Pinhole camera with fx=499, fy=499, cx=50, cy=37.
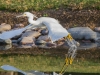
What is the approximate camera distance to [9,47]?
1606cm

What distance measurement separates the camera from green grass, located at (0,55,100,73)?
12.9 metres

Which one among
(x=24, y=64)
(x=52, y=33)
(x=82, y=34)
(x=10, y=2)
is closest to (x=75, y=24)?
(x=82, y=34)

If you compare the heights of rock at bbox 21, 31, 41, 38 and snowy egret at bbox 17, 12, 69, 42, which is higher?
rock at bbox 21, 31, 41, 38

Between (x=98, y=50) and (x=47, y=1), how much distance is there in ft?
19.4

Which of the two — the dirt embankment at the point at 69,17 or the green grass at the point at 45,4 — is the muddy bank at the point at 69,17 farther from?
the green grass at the point at 45,4

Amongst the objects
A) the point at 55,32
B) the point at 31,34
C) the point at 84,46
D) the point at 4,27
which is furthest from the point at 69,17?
the point at 55,32

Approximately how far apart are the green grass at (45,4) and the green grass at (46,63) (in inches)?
224

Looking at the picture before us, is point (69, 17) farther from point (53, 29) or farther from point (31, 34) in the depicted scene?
point (53, 29)

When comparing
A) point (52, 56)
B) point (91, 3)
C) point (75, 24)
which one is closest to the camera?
point (52, 56)

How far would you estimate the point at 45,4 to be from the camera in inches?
804

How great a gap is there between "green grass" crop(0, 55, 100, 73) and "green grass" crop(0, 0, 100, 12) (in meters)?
5.69

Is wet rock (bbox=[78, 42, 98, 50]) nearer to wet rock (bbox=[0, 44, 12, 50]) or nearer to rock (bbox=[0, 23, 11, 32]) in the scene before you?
wet rock (bbox=[0, 44, 12, 50])

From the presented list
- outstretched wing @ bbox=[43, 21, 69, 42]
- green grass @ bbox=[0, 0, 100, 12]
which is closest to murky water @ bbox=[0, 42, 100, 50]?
green grass @ bbox=[0, 0, 100, 12]

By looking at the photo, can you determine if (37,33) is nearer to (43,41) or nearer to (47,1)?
(43,41)
